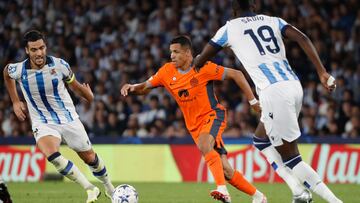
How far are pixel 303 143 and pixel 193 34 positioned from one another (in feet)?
15.7

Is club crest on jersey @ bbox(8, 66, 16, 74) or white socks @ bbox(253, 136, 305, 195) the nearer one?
white socks @ bbox(253, 136, 305, 195)

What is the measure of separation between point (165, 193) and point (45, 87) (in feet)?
11.3

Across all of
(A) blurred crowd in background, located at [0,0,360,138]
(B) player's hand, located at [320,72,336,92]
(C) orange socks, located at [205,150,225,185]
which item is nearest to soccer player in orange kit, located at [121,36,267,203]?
(C) orange socks, located at [205,150,225,185]

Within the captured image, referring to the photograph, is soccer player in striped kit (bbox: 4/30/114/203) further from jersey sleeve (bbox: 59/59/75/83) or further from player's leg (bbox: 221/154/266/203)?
player's leg (bbox: 221/154/266/203)

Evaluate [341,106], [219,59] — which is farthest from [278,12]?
[341,106]

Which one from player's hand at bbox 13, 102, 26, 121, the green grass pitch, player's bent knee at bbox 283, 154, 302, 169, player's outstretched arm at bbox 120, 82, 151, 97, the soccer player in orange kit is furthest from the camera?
the green grass pitch

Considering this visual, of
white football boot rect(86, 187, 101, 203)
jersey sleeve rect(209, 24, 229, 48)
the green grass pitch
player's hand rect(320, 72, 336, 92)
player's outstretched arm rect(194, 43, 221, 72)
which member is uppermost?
jersey sleeve rect(209, 24, 229, 48)

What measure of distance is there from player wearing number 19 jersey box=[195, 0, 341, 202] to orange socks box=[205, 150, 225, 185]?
0.95 metres

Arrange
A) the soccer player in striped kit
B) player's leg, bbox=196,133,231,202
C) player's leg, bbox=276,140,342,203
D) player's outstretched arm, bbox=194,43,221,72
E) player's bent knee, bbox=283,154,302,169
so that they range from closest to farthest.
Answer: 1. player's leg, bbox=276,140,342,203
2. player's bent knee, bbox=283,154,302,169
3. player's outstretched arm, bbox=194,43,221,72
4. player's leg, bbox=196,133,231,202
5. the soccer player in striped kit

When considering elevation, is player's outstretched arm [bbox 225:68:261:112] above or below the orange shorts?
above

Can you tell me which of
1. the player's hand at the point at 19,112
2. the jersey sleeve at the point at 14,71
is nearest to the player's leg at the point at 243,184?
the player's hand at the point at 19,112

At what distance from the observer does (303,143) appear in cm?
1648

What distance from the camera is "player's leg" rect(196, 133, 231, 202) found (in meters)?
9.04

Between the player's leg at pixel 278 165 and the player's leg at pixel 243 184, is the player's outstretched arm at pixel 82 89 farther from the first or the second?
the player's leg at pixel 278 165
